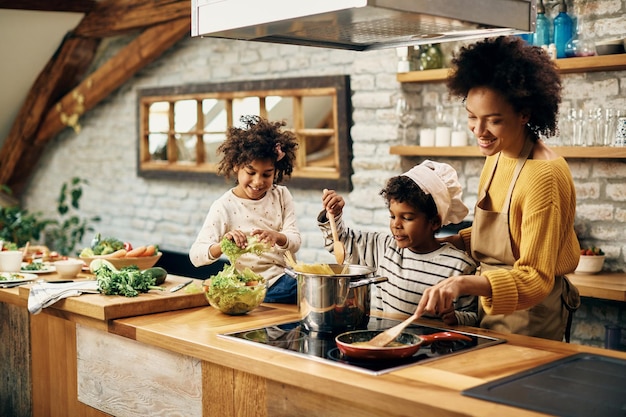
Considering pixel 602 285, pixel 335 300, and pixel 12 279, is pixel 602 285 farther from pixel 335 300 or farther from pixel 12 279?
pixel 12 279

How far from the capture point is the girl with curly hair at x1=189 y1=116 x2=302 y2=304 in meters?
3.35

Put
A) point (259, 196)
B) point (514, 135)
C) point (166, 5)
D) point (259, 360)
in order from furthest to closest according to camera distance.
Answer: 1. point (166, 5)
2. point (259, 196)
3. point (514, 135)
4. point (259, 360)

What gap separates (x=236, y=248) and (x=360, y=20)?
105 centimetres

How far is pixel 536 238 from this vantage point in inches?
97.2

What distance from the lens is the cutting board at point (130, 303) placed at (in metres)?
2.86

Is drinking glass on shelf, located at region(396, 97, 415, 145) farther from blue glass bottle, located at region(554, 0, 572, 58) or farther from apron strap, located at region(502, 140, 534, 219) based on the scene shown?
apron strap, located at region(502, 140, 534, 219)

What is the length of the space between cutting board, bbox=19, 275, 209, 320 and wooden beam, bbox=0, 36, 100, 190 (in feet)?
17.9

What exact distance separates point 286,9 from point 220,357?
1007 mm

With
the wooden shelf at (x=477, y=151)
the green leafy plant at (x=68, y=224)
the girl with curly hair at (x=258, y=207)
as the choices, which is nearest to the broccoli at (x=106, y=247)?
the girl with curly hair at (x=258, y=207)

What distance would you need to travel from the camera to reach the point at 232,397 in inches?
95.2

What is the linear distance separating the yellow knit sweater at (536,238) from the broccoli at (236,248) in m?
0.90

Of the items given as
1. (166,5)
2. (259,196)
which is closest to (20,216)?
(166,5)

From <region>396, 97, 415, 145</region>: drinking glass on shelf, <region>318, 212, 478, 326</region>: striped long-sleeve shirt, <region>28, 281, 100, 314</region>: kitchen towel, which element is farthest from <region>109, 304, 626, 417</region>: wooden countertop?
<region>396, 97, 415, 145</region>: drinking glass on shelf

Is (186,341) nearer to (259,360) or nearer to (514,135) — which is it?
(259,360)
